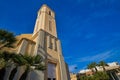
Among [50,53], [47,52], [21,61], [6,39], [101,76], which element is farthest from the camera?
[101,76]

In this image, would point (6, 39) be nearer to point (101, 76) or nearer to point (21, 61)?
point (21, 61)

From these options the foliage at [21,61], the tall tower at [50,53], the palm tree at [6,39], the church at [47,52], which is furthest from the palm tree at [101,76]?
the palm tree at [6,39]

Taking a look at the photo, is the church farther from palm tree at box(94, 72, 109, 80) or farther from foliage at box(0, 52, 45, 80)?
palm tree at box(94, 72, 109, 80)

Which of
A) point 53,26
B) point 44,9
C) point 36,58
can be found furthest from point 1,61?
point 44,9

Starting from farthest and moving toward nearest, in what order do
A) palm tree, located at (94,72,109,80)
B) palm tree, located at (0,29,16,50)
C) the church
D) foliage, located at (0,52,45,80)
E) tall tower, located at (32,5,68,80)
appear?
palm tree, located at (94,72,109,80) < tall tower, located at (32,5,68,80) < the church < palm tree, located at (0,29,16,50) < foliage, located at (0,52,45,80)

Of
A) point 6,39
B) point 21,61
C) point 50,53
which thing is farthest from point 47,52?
point 21,61

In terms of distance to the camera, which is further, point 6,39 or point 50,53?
point 50,53

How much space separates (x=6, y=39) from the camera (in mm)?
11234

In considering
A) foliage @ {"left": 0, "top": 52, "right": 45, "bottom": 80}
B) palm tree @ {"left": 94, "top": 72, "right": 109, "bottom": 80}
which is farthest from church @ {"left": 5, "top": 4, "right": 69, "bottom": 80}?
palm tree @ {"left": 94, "top": 72, "right": 109, "bottom": 80}

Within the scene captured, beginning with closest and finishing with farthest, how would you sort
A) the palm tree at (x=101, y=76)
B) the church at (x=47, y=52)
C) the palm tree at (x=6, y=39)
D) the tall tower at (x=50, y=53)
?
the palm tree at (x=6, y=39), the church at (x=47, y=52), the tall tower at (x=50, y=53), the palm tree at (x=101, y=76)

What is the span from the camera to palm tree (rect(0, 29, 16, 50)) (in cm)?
1094

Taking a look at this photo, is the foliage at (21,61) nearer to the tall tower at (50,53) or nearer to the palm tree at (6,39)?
the palm tree at (6,39)

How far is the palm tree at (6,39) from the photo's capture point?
1094 cm

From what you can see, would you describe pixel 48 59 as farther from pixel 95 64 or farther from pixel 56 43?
pixel 95 64
